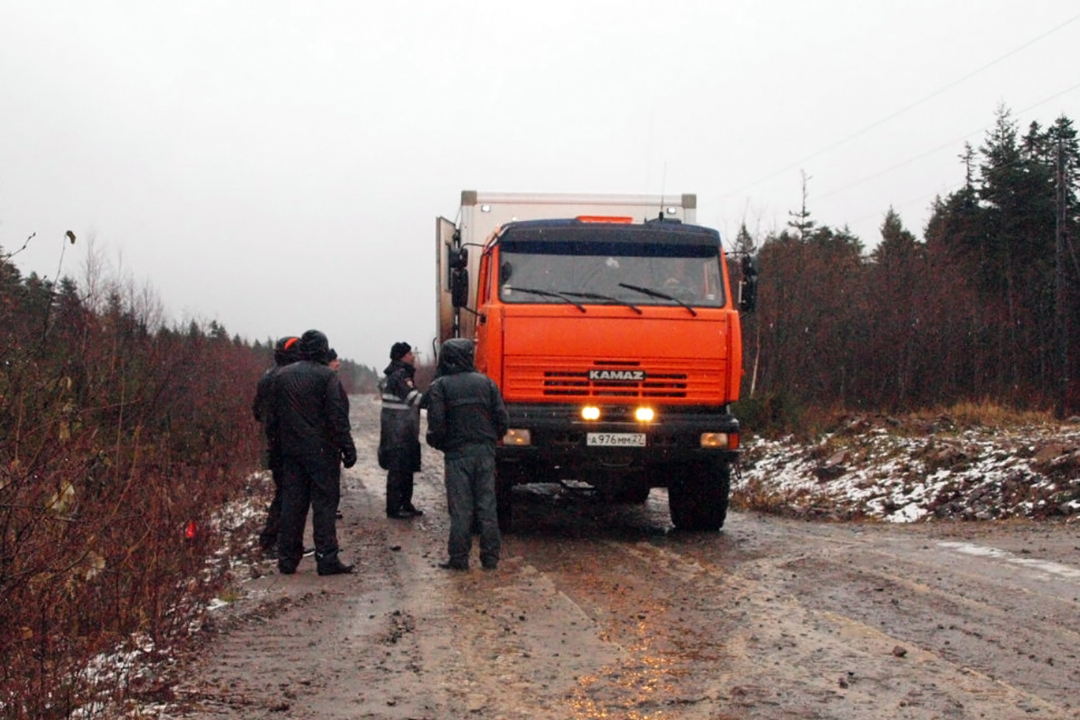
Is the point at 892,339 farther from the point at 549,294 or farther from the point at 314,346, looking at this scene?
the point at 314,346

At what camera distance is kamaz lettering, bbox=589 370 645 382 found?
30.6ft

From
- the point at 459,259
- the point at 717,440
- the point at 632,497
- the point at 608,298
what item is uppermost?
the point at 459,259

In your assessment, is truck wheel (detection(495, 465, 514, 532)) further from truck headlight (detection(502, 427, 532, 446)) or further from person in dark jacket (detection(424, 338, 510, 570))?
person in dark jacket (detection(424, 338, 510, 570))

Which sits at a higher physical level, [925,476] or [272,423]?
[272,423]

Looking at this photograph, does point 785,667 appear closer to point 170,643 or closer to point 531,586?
point 531,586

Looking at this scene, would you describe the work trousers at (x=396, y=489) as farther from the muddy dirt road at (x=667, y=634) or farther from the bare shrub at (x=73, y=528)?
the muddy dirt road at (x=667, y=634)

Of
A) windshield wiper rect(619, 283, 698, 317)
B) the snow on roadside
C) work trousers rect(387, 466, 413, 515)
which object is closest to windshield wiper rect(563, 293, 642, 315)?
windshield wiper rect(619, 283, 698, 317)

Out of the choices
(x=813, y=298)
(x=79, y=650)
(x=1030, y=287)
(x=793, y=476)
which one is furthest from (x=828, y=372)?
(x=79, y=650)

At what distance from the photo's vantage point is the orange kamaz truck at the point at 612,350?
9.29 meters

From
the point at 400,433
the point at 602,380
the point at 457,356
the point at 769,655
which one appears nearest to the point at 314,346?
the point at 457,356

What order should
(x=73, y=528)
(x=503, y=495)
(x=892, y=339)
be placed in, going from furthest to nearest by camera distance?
(x=892, y=339) → (x=503, y=495) → (x=73, y=528)

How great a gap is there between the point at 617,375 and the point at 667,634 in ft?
12.6

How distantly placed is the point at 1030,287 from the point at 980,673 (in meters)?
36.9

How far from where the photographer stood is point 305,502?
8.35 meters
